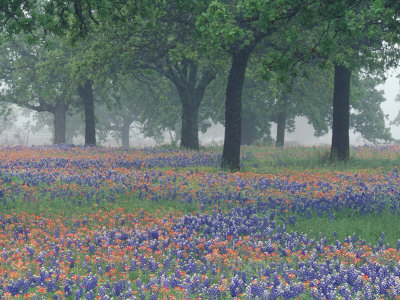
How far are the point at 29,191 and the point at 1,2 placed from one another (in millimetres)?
4769

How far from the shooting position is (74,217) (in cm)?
962

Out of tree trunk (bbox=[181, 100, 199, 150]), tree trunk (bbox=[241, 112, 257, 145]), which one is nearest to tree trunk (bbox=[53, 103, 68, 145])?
tree trunk (bbox=[241, 112, 257, 145])

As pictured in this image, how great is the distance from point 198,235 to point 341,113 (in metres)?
13.7

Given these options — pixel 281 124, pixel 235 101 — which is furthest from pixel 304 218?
pixel 281 124

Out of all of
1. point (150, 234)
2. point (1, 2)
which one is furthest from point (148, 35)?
point (150, 234)

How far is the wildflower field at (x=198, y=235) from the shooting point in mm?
5711

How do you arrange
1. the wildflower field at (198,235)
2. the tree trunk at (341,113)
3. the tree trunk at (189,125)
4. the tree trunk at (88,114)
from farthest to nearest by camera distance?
1. the tree trunk at (88,114)
2. the tree trunk at (189,125)
3. the tree trunk at (341,113)
4. the wildflower field at (198,235)

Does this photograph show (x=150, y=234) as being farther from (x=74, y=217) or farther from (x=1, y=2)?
(x=1, y=2)

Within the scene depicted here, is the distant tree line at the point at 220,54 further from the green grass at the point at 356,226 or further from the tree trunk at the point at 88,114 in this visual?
the green grass at the point at 356,226

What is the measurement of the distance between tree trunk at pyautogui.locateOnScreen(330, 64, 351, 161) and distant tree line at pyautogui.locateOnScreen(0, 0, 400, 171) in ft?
0.15

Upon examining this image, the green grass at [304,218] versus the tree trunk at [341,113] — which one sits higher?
A: the tree trunk at [341,113]

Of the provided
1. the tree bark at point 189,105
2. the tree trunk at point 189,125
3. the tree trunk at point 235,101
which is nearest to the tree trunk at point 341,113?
the tree trunk at point 235,101

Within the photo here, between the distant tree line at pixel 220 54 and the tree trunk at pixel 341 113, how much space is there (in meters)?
0.04

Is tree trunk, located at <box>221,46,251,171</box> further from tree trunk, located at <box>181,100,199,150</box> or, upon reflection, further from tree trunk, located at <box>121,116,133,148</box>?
tree trunk, located at <box>121,116,133,148</box>
